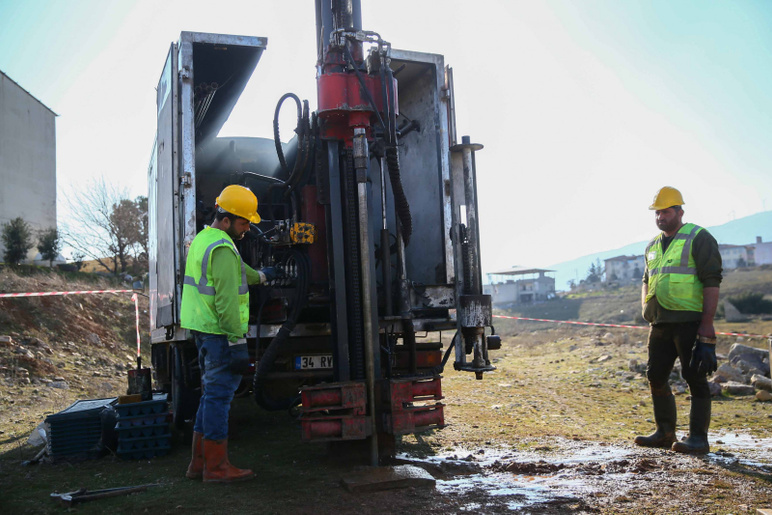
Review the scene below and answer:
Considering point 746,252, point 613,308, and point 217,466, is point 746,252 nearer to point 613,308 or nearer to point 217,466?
point 613,308

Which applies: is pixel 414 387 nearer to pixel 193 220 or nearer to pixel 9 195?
pixel 193 220

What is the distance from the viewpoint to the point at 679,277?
475 cm

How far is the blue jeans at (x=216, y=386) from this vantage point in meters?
4.21

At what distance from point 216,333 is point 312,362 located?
107cm

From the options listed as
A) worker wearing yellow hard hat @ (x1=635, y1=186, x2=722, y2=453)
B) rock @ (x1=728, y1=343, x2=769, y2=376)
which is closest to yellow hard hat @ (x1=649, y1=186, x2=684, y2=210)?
worker wearing yellow hard hat @ (x1=635, y1=186, x2=722, y2=453)

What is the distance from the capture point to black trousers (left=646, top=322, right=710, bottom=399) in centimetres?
471

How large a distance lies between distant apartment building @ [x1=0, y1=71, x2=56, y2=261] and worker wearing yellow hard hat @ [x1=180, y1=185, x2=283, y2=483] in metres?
22.0

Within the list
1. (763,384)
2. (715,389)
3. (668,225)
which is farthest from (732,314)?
(668,225)

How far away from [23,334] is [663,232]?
Answer: 38.9 feet

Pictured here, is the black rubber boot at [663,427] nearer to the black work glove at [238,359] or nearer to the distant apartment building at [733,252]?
the black work glove at [238,359]

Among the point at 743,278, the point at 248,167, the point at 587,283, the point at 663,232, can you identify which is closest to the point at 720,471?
the point at 663,232

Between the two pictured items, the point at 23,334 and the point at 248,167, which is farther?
the point at 23,334

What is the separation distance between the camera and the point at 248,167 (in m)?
7.20

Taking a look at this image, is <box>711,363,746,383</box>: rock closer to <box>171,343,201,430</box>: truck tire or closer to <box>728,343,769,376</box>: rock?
<box>728,343,769,376</box>: rock
